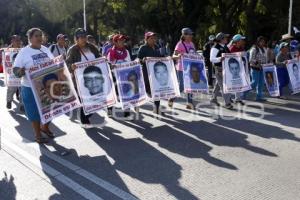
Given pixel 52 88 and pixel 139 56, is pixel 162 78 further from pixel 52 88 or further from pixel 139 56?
pixel 52 88

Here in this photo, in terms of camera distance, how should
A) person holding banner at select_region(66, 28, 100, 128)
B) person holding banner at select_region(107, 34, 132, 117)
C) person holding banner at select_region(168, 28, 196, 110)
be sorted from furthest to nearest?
person holding banner at select_region(168, 28, 196, 110) < person holding banner at select_region(107, 34, 132, 117) < person holding banner at select_region(66, 28, 100, 128)

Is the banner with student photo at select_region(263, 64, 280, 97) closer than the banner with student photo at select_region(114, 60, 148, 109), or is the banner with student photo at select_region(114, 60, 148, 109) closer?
the banner with student photo at select_region(114, 60, 148, 109)

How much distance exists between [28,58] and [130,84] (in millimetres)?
2539

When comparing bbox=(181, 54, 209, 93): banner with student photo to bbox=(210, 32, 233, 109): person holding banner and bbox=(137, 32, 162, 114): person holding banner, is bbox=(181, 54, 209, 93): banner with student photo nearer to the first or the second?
bbox=(210, 32, 233, 109): person holding banner

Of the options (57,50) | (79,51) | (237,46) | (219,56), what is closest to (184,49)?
(219,56)

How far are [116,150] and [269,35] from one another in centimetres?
2600

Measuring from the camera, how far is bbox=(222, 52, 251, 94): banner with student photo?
33.8ft

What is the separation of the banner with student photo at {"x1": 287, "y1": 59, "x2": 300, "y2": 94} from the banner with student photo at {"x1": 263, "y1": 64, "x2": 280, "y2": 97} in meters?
0.39

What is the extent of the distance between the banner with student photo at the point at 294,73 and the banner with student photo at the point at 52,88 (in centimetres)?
664

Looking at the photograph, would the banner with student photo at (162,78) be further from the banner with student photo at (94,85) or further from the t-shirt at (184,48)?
the banner with student photo at (94,85)

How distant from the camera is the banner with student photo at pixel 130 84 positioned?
8.80 m

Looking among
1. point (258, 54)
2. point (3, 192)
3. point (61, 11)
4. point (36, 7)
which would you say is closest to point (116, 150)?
point (3, 192)

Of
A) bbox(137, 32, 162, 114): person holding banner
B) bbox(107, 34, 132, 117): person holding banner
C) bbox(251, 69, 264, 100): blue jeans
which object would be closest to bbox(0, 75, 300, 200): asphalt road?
bbox(137, 32, 162, 114): person holding banner

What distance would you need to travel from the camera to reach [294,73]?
11977 millimetres
